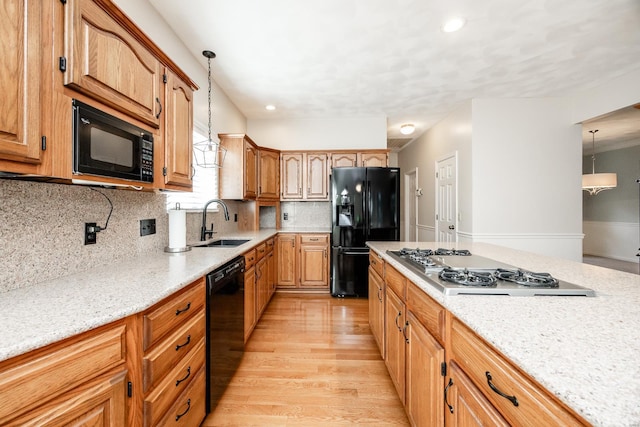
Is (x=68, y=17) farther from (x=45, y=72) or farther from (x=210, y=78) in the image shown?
(x=210, y=78)

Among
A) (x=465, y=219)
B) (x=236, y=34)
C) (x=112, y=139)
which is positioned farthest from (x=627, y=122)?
(x=112, y=139)

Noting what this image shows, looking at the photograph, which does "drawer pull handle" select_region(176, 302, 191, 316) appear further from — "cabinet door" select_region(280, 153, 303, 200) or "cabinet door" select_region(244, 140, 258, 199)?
"cabinet door" select_region(280, 153, 303, 200)

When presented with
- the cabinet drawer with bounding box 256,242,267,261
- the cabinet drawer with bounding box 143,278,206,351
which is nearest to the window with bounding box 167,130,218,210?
the cabinet drawer with bounding box 256,242,267,261

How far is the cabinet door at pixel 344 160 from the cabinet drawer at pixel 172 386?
10.4 ft

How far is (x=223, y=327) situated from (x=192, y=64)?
245 centimetres

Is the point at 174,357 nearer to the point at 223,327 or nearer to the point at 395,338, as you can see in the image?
the point at 223,327

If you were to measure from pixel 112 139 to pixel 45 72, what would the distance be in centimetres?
33

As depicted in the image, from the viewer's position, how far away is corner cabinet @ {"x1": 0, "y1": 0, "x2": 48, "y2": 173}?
2.66ft

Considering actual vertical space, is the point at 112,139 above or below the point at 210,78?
below

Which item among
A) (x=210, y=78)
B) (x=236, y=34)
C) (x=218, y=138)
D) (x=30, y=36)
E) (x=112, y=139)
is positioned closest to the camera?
(x=30, y=36)

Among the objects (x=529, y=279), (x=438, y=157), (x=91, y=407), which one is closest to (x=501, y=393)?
(x=529, y=279)

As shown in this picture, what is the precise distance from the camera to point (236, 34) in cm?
230

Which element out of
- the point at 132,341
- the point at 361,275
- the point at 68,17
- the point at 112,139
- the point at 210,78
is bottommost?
the point at 361,275

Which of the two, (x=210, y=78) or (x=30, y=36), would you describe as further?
(x=210, y=78)
